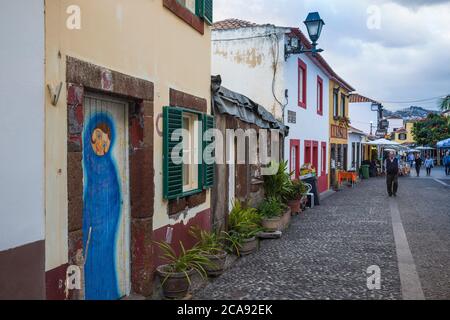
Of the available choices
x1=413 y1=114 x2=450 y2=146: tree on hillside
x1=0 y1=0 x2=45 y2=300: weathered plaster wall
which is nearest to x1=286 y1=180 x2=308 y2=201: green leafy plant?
x1=0 y1=0 x2=45 y2=300: weathered plaster wall

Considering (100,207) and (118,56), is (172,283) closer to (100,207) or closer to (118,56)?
(100,207)

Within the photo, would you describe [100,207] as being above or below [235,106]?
below

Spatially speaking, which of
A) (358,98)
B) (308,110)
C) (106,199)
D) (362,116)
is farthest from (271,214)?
(362,116)

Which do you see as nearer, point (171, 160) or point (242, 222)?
point (171, 160)

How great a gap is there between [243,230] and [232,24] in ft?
27.0

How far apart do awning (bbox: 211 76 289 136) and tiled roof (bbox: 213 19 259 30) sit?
3.97 metres

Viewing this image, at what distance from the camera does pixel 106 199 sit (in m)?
4.77

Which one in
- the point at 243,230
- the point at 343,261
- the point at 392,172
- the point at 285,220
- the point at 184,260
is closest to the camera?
the point at 184,260

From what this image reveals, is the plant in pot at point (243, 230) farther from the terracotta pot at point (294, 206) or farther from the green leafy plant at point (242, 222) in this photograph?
the terracotta pot at point (294, 206)

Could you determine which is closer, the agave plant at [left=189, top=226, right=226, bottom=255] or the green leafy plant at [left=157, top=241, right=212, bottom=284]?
the green leafy plant at [left=157, top=241, right=212, bottom=284]

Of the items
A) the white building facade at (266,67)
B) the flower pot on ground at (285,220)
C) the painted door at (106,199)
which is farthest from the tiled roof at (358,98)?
the painted door at (106,199)

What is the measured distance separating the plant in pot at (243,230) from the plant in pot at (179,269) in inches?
66.1

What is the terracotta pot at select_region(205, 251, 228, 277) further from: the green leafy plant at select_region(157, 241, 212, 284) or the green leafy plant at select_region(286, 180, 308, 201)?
the green leafy plant at select_region(286, 180, 308, 201)

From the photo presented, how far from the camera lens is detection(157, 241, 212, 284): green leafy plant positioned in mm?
5484
